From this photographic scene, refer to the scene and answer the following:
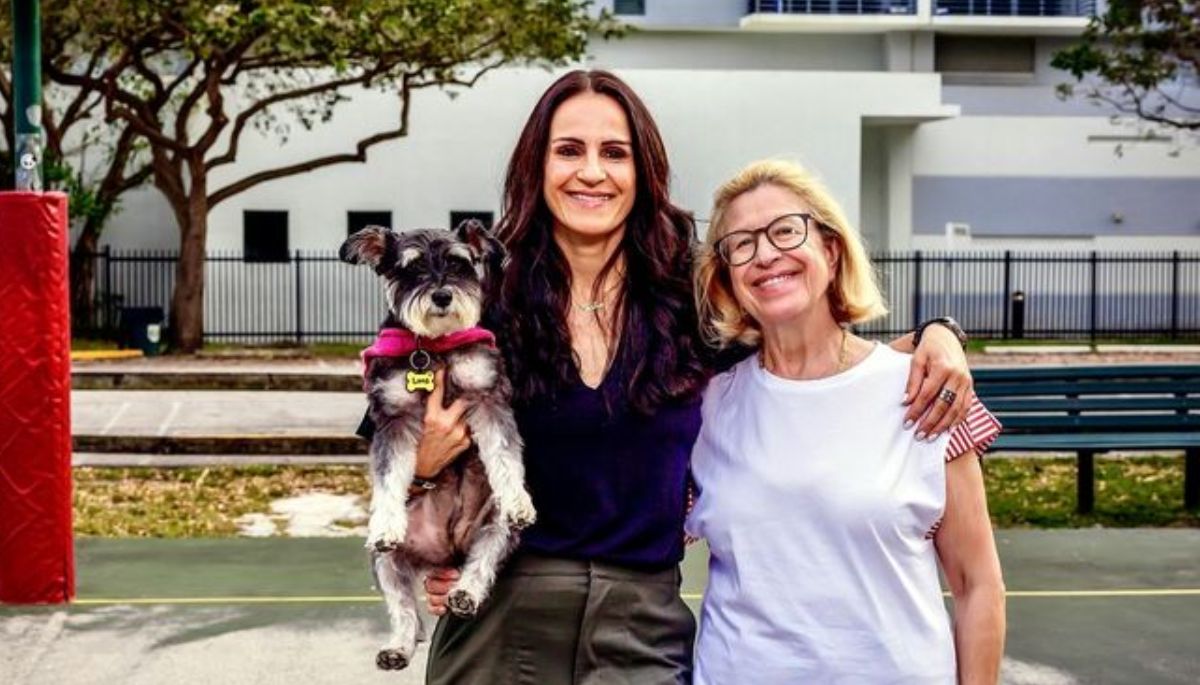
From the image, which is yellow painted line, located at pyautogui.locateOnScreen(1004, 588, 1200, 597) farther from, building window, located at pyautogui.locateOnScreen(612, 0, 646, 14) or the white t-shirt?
building window, located at pyautogui.locateOnScreen(612, 0, 646, 14)

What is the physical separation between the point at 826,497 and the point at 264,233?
29400 mm

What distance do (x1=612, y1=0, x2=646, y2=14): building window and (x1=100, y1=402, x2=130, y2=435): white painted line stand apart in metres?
21.5

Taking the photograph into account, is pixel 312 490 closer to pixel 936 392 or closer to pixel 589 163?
pixel 589 163

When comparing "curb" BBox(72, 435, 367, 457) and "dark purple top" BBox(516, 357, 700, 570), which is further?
"curb" BBox(72, 435, 367, 457)

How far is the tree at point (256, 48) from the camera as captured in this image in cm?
2445

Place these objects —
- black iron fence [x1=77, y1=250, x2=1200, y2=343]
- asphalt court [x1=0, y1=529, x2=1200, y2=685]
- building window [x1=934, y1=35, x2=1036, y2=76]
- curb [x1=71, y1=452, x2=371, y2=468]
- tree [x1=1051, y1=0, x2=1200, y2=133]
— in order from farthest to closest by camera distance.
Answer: building window [x1=934, y1=35, x2=1036, y2=76] < tree [x1=1051, y1=0, x2=1200, y2=133] < black iron fence [x1=77, y1=250, x2=1200, y2=343] < curb [x1=71, y1=452, x2=371, y2=468] < asphalt court [x1=0, y1=529, x2=1200, y2=685]

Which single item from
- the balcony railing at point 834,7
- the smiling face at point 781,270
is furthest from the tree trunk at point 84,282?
the smiling face at point 781,270

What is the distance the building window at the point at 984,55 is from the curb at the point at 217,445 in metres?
27.4

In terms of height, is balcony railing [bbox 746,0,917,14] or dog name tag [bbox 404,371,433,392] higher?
balcony railing [bbox 746,0,917,14]

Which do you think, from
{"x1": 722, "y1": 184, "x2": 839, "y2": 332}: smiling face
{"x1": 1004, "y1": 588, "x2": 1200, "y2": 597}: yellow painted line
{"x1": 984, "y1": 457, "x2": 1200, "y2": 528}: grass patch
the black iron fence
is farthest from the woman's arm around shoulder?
the black iron fence

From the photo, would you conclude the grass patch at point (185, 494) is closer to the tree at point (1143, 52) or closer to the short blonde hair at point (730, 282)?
the short blonde hair at point (730, 282)

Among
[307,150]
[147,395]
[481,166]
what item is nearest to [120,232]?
[307,150]

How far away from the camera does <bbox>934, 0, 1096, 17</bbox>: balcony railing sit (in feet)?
127

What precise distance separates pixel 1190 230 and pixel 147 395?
80.1ft
